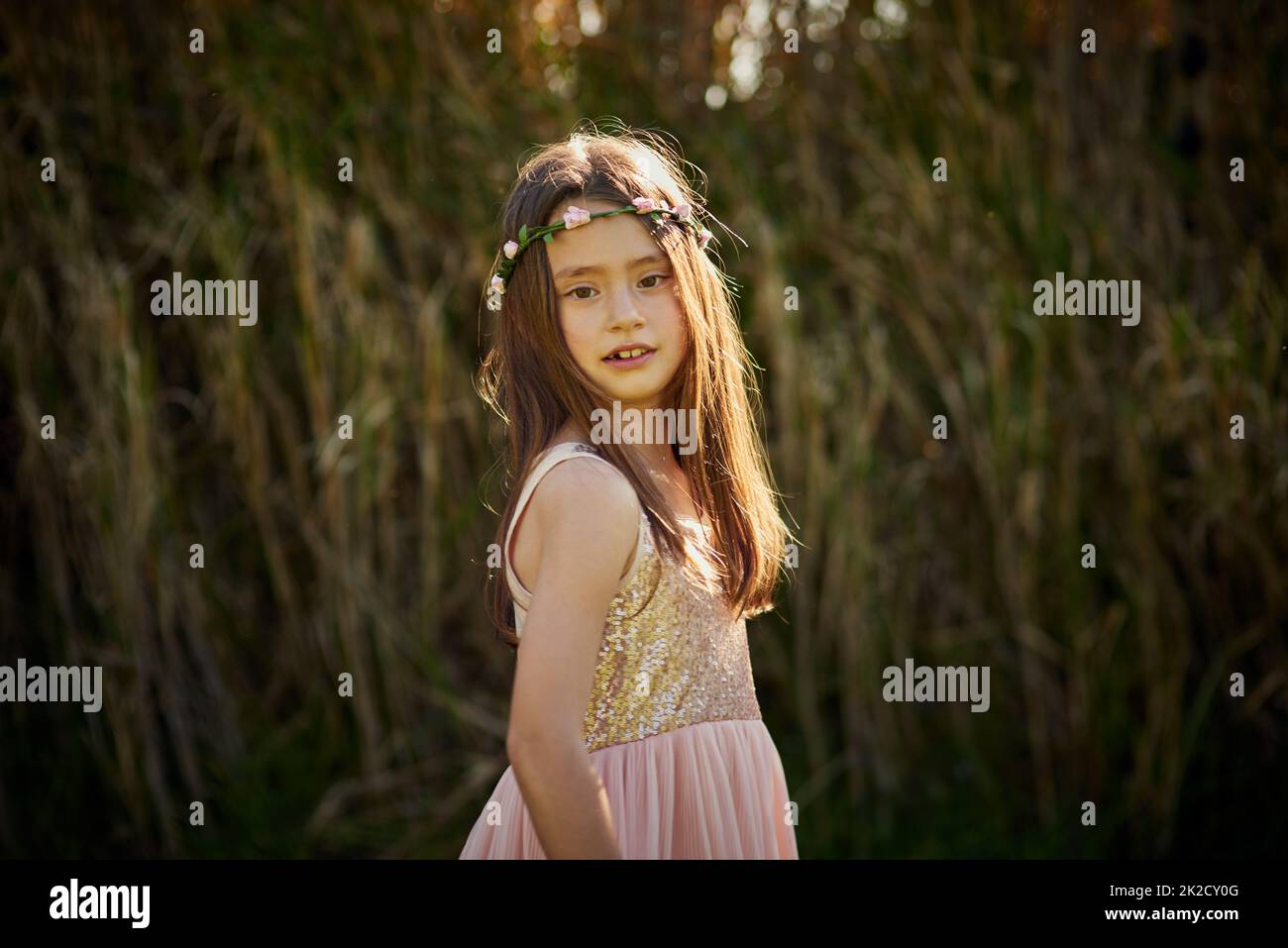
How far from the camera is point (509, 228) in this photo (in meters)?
1.43

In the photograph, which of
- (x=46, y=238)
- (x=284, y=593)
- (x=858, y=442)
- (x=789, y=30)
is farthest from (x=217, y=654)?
(x=789, y=30)

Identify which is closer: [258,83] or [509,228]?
[509,228]

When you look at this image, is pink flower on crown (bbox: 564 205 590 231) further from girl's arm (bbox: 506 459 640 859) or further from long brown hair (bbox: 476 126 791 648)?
girl's arm (bbox: 506 459 640 859)

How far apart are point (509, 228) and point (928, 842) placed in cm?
209

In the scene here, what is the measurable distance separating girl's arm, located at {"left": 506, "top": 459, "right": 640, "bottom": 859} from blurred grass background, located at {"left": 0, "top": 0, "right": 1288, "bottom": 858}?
5.46ft

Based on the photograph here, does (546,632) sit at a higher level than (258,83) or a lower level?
lower

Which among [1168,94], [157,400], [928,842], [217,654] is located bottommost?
[928,842]

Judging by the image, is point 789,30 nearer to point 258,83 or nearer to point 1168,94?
point 1168,94

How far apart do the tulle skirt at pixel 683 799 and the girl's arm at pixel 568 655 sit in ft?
0.52
